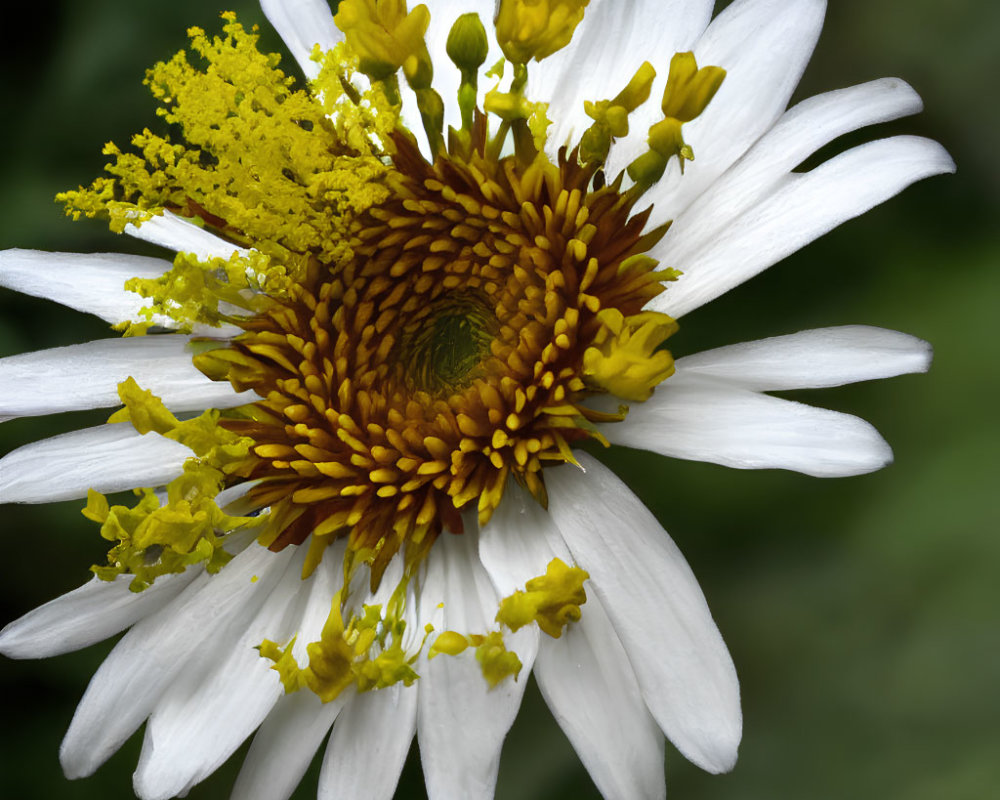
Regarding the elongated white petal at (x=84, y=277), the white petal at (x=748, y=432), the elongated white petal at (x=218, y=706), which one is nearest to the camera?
the white petal at (x=748, y=432)

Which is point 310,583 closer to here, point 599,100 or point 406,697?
point 406,697

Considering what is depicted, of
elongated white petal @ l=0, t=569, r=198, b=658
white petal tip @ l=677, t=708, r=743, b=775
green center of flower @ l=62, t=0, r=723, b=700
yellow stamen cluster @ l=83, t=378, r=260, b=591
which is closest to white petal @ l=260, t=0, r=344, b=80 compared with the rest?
green center of flower @ l=62, t=0, r=723, b=700

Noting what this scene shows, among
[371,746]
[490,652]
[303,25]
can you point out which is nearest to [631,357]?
[490,652]

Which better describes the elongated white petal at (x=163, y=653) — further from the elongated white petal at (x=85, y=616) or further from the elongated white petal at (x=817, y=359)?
the elongated white petal at (x=817, y=359)

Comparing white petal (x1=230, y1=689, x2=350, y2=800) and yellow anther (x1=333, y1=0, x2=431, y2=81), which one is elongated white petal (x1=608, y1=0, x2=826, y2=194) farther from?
white petal (x1=230, y1=689, x2=350, y2=800)

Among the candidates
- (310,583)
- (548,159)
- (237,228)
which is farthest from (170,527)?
(548,159)

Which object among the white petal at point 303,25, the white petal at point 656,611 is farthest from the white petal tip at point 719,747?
the white petal at point 303,25

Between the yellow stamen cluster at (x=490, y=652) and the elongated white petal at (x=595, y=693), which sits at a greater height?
the yellow stamen cluster at (x=490, y=652)
